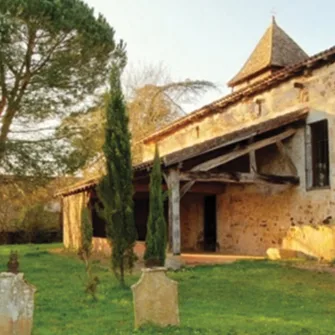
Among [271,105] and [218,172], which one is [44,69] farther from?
[271,105]

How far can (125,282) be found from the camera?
10.8 meters

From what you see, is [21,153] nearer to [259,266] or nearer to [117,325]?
[259,266]

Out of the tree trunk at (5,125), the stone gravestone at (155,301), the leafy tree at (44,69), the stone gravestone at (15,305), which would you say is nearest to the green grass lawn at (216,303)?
the stone gravestone at (155,301)

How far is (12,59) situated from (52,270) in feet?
20.8

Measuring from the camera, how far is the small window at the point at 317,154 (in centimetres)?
1545

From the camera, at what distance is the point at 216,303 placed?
8477mm

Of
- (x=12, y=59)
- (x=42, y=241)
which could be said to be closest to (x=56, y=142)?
(x=12, y=59)

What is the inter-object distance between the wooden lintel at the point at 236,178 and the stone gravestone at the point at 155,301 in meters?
7.32

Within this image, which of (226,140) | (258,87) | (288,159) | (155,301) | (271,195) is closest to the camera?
(155,301)

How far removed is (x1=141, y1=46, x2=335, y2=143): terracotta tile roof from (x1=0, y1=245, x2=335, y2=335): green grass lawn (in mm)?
6087

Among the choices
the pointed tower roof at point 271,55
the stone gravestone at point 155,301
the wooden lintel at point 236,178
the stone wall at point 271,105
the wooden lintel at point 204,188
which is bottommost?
the stone gravestone at point 155,301

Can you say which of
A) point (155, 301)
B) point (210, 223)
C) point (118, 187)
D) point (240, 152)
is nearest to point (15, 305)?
point (155, 301)

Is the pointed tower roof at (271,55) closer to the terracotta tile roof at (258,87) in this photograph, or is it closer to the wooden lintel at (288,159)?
the terracotta tile roof at (258,87)

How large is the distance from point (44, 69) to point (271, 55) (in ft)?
31.7
